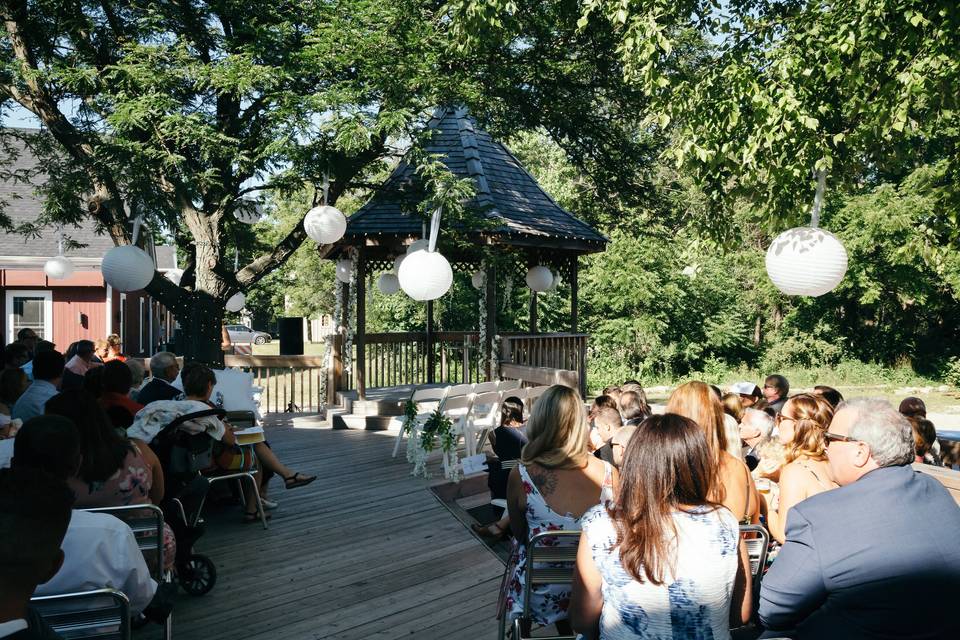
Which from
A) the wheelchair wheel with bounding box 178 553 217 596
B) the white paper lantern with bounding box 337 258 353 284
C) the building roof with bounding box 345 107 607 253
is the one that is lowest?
the wheelchair wheel with bounding box 178 553 217 596

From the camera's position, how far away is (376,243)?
11.7 meters

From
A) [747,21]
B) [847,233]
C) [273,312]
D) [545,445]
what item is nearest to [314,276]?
[273,312]

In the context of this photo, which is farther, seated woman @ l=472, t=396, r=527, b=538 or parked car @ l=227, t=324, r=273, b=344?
parked car @ l=227, t=324, r=273, b=344

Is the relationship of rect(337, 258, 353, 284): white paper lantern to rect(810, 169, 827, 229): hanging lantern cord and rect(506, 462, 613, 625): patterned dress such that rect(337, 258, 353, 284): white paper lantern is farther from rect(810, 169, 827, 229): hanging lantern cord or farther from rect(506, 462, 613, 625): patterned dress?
rect(506, 462, 613, 625): patterned dress

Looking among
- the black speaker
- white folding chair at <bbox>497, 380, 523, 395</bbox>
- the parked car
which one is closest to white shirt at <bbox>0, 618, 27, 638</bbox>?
white folding chair at <bbox>497, 380, 523, 395</bbox>

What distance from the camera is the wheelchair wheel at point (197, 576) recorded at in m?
4.45

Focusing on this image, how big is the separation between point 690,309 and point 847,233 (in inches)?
208

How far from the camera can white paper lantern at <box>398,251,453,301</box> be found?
22.0ft

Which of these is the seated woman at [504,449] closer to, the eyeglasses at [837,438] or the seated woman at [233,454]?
the seated woman at [233,454]

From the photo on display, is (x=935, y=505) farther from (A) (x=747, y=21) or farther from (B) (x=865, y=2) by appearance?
(A) (x=747, y=21)

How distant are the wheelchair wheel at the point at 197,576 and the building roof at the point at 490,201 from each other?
6.20 metres

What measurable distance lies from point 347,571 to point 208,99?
22.1ft

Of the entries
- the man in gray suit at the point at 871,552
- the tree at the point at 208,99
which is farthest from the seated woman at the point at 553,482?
the tree at the point at 208,99

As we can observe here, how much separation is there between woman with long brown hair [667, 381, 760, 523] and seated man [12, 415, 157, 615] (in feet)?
7.90
